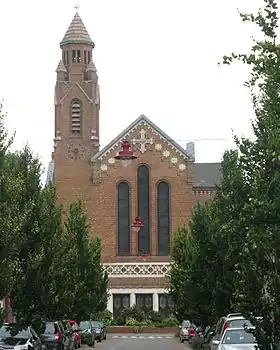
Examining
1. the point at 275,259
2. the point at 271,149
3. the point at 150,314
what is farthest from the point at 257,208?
the point at 150,314

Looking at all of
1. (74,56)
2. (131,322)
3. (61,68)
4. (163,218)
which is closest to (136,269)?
(163,218)

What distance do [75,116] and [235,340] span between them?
184 ft

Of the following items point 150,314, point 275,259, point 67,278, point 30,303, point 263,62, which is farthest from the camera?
point 150,314

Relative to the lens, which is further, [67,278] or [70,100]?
[70,100]

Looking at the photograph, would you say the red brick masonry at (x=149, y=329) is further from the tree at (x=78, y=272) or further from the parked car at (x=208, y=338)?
the parked car at (x=208, y=338)

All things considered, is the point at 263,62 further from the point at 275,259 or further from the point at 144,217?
the point at 144,217

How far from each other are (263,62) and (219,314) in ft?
72.5

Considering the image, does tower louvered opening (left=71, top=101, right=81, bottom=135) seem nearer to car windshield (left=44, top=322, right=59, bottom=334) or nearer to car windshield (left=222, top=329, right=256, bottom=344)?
car windshield (left=44, top=322, right=59, bottom=334)

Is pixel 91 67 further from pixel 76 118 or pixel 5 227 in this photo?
pixel 5 227

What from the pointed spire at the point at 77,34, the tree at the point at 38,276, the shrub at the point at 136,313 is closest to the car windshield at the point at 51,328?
the tree at the point at 38,276

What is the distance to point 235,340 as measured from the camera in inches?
837

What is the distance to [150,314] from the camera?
232ft

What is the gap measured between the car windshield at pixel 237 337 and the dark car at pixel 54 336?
26.9 feet

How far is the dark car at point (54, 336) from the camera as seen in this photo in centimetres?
2820
